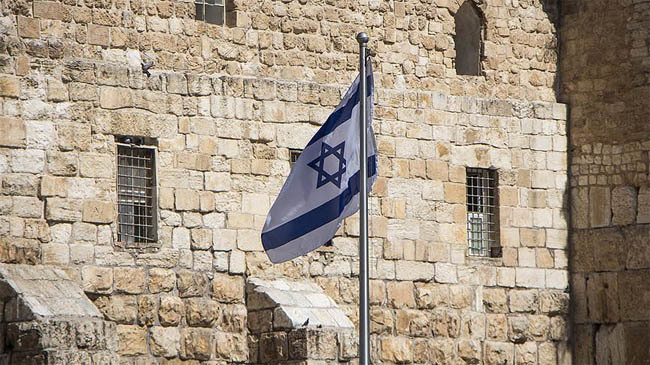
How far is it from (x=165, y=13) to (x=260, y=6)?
110cm

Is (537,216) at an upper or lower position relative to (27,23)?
lower

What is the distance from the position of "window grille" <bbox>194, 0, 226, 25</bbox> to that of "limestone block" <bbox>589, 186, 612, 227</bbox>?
4.53 metres

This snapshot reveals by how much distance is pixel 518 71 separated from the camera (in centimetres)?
2095

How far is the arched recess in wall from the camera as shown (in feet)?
68.4

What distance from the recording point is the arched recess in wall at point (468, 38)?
68.4 ft

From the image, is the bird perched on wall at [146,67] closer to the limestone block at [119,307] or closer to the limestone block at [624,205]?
the limestone block at [119,307]

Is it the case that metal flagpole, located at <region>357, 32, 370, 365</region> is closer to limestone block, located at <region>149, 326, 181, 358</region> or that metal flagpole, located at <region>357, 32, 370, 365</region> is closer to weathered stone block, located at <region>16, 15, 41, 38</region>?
limestone block, located at <region>149, 326, 181, 358</region>

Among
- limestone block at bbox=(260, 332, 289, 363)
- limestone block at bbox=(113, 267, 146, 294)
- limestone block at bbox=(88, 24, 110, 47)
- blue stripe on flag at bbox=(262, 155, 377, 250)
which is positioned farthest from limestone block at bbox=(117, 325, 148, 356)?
limestone block at bbox=(88, 24, 110, 47)

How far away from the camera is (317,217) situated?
15516 millimetres

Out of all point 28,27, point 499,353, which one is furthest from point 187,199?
point 499,353

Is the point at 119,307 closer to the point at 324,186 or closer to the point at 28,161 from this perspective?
Result: the point at 28,161

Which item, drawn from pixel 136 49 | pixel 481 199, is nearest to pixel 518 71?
pixel 481 199

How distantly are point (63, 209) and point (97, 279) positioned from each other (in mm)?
710

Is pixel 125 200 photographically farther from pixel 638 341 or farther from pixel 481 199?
pixel 638 341
